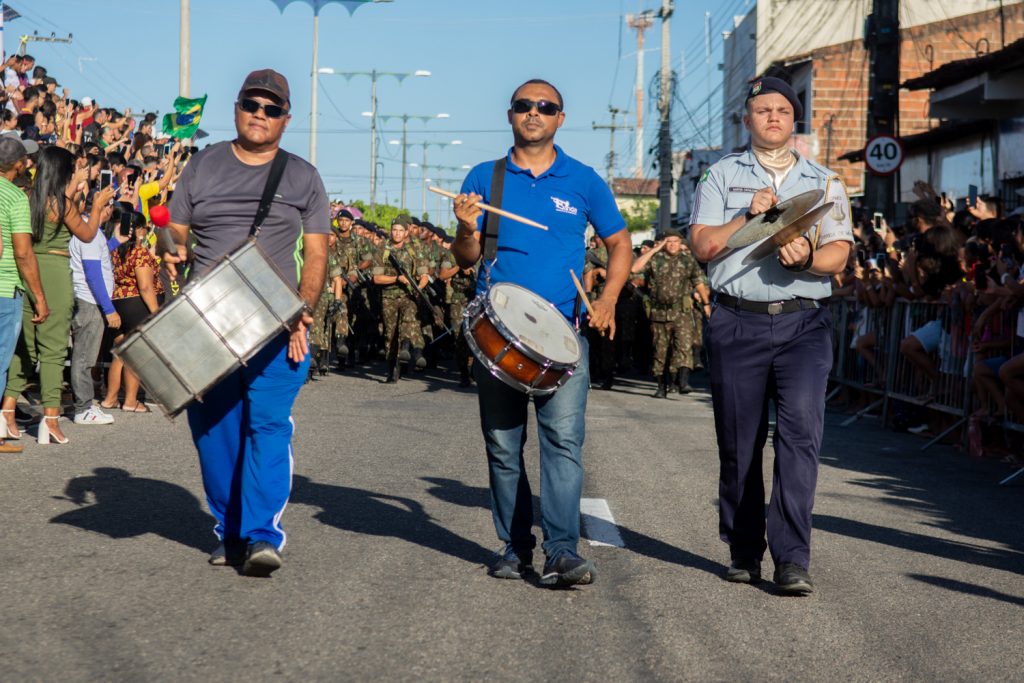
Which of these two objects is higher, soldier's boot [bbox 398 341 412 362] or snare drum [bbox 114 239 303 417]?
snare drum [bbox 114 239 303 417]

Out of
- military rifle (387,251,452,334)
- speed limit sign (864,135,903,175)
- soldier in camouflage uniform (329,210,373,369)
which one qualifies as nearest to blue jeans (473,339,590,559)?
military rifle (387,251,452,334)

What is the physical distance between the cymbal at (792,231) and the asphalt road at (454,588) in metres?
1.43

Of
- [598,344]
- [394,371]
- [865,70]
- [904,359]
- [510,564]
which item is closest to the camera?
[510,564]

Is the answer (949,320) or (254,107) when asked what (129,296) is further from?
(254,107)

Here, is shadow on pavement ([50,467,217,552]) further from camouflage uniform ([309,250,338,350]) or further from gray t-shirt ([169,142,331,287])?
camouflage uniform ([309,250,338,350])

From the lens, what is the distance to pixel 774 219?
5855 mm

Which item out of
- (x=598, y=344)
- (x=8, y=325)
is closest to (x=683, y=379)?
(x=598, y=344)

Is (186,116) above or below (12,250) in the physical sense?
above

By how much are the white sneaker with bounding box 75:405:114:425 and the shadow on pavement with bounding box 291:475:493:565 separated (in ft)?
12.0

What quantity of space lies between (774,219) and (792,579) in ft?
4.85

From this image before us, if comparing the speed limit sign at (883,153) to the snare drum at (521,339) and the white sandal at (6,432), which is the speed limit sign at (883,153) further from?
the snare drum at (521,339)

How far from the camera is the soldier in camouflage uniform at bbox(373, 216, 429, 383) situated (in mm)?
19938

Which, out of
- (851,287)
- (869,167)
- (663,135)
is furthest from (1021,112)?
(663,135)

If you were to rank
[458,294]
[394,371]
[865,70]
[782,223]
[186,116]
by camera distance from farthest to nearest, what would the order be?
[865,70], [186,116], [458,294], [394,371], [782,223]
